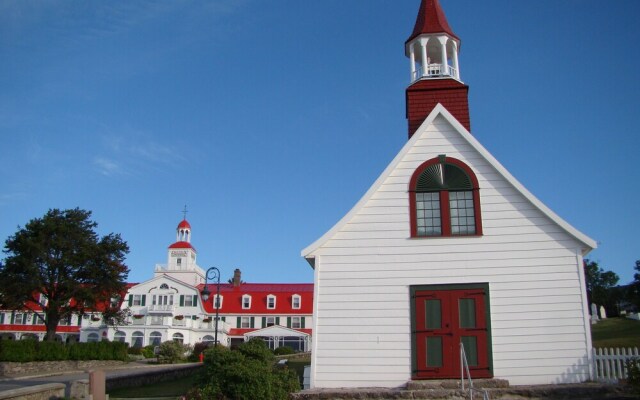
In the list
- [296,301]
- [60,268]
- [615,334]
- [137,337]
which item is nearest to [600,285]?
[296,301]

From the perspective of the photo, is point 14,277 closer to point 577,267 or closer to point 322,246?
point 322,246

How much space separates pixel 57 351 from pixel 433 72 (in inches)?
1072

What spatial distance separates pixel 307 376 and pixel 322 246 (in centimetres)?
357

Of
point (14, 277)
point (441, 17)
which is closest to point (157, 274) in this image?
point (14, 277)

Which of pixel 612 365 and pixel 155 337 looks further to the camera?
pixel 155 337

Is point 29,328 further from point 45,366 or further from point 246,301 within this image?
point 45,366

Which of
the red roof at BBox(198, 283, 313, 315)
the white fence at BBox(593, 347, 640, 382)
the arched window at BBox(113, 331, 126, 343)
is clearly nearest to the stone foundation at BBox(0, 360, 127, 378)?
the arched window at BBox(113, 331, 126, 343)

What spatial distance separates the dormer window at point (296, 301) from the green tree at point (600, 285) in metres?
38.6

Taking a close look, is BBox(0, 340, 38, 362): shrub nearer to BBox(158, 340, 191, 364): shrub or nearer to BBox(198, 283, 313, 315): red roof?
BBox(158, 340, 191, 364): shrub

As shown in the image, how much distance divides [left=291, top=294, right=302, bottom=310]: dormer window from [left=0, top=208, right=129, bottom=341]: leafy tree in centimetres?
2577

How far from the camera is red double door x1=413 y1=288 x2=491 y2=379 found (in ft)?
48.6

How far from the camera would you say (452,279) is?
15.5 metres

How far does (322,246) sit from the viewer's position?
16.1 m

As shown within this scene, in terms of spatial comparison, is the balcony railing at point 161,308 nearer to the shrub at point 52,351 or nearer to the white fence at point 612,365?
the shrub at point 52,351
